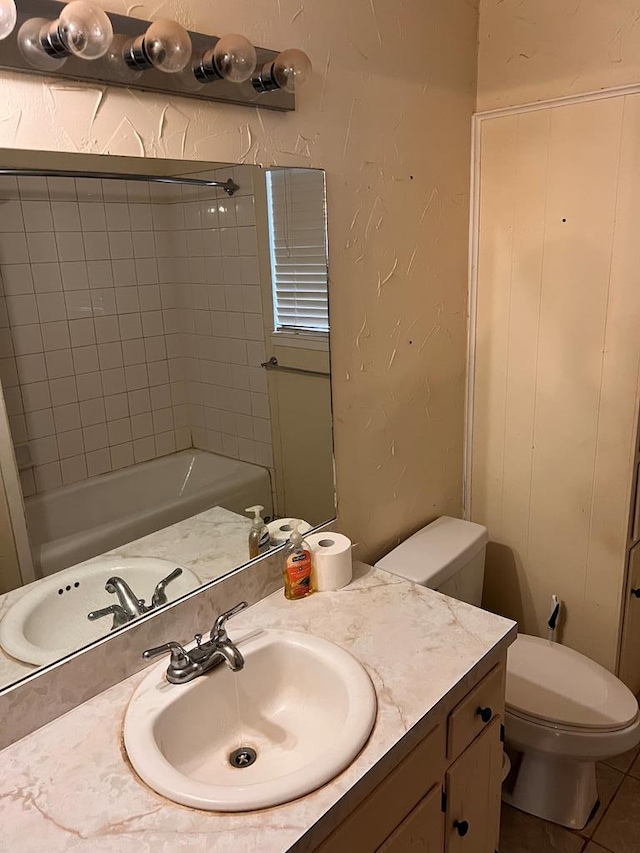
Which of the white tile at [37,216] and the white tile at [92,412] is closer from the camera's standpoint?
the white tile at [37,216]

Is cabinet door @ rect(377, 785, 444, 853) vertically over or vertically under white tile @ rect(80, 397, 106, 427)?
under

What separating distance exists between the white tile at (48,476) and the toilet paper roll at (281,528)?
53 cm

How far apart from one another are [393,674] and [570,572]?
1046mm

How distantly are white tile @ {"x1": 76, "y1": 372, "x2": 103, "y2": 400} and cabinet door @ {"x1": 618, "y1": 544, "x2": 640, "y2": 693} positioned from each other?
5.31 feet

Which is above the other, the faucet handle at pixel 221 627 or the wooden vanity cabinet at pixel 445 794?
the faucet handle at pixel 221 627

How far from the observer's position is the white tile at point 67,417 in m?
1.17

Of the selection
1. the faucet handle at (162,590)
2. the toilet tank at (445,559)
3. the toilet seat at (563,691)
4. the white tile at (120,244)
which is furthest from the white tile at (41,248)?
the toilet seat at (563,691)

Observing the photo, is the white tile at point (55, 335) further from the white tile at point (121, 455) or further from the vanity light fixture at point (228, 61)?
the vanity light fixture at point (228, 61)

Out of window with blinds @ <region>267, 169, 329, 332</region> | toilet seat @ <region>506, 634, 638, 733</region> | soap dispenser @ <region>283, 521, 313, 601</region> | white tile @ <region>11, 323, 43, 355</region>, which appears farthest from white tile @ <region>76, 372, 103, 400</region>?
toilet seat @ <region>506, 634, 638, 733</region>

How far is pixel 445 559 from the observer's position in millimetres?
1827

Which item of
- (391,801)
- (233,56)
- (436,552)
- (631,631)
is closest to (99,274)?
(233,56)

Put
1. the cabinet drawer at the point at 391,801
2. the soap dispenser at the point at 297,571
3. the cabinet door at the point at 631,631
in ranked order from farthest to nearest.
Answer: the cabinet door at the point at 631,631 → the soap dispenser at the point at 297,571 → the cabinet drawer at the point at 391,801

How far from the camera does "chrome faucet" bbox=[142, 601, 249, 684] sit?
3.89 ft

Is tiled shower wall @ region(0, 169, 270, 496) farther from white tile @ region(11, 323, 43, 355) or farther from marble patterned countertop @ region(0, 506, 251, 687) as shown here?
marble patterned countertop @ region(0, 506, 251, 687)
